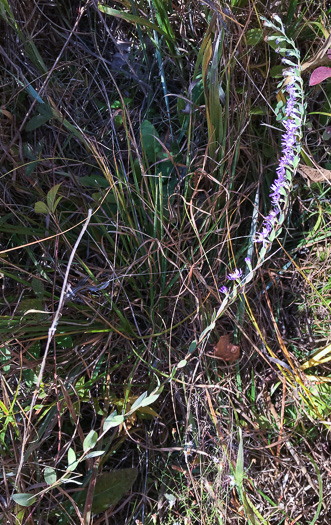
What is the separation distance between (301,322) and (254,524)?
55cm

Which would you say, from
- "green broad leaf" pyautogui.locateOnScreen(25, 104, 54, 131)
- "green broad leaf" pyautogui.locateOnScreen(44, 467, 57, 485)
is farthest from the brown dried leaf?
"green broad leaf" pyautogui.locateOnScreen(44, 467, 57, 485)

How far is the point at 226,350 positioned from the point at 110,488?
0.47 metres

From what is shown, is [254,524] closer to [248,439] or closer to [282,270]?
[248,439]

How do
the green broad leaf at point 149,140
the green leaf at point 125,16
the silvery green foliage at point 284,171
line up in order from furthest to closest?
the green broad leaf at point 149,140 < the green leaf at point 125,16 < the silvery green foliage at point 284,171

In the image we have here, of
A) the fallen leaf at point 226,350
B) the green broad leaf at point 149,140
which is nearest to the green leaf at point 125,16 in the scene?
the green broad leaf at point 149,140

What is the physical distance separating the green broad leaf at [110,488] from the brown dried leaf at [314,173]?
94 cm

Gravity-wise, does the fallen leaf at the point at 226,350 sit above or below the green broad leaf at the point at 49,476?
below

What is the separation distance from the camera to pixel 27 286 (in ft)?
4.09

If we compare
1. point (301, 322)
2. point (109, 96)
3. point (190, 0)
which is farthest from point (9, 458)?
point (190, 0)

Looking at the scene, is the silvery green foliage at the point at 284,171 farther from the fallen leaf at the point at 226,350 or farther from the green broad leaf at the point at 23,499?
the green broad leaf at the point at 23,499

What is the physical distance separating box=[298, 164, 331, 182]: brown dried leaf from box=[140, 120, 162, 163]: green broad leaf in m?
0.41

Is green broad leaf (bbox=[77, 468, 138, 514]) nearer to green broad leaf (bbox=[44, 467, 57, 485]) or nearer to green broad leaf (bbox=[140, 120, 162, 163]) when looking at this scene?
green broad leaf (bbox=[44, 467, 57, 485])

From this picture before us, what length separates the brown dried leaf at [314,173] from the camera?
1.25m

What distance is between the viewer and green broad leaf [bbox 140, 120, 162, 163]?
1.25 meters
